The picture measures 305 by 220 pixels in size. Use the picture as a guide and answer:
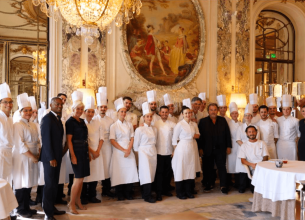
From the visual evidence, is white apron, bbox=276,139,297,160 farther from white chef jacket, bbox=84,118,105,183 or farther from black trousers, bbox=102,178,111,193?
white chef jacket, bbox=84,118,105,183

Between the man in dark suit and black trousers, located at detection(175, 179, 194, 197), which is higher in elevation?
the man in dark suit

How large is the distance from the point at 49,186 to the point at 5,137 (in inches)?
33.5

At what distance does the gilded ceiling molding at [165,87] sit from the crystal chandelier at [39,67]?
71.8 inches

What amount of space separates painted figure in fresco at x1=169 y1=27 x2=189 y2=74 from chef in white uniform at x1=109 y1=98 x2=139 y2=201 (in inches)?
144

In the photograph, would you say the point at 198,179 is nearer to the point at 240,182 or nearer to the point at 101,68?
the point at 240,182

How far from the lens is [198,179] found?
7531mm

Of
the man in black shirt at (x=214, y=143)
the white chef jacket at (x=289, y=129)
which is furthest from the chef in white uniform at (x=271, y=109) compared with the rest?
the man in black shirt at (x=214, y=143)

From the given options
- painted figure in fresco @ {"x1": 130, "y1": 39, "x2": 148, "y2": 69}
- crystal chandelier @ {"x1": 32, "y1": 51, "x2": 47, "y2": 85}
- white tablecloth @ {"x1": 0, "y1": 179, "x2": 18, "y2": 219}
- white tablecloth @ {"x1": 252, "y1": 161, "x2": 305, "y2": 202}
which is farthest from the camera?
painted figure in fresco @ {"x1": 130, "y1": 39, "x2": 148, "y2": 69}

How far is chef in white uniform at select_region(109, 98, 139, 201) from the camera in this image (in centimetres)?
584

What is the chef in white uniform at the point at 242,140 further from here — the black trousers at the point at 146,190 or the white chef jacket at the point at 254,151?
the black trousers at the point at 146,190

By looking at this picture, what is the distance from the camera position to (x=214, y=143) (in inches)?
255

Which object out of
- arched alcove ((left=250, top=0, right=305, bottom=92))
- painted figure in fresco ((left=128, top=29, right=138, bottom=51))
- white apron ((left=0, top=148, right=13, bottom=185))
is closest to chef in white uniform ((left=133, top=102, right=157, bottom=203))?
white apron ((left=0, top=148, right=13, bottom=185))

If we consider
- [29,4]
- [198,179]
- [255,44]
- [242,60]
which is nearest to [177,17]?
[242,60]

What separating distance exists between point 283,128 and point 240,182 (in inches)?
54.5
